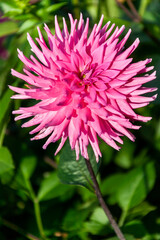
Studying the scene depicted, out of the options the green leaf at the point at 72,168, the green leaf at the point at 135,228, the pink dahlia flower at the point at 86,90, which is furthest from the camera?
the green leaf at the point at 135,228

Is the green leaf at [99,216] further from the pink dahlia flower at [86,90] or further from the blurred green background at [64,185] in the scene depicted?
the pink dahlia flower at [86,90]

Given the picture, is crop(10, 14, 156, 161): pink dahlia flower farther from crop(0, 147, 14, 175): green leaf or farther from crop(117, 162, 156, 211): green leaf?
crop(117, 162, 156, 211): green leaf

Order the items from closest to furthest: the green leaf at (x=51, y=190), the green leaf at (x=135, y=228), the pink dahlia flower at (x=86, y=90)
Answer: the pink dahlia flower at (x=86, y=90) < the green leaf at (x=135, y=228) < the green leaf at (x=51, y=190)

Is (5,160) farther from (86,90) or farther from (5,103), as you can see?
(86,90)

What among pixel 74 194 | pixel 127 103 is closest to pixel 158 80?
pixel 127 103

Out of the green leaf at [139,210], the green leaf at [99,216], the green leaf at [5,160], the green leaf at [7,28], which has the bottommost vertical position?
the green leaf at [139,210]

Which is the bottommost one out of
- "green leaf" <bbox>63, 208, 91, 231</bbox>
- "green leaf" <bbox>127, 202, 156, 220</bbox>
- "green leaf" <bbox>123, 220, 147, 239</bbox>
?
"green leaf" <bbox>123, 220, 147, 239</bbox>

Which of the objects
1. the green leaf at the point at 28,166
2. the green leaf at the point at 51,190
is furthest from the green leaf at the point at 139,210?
the green leaf at the point at 28,166

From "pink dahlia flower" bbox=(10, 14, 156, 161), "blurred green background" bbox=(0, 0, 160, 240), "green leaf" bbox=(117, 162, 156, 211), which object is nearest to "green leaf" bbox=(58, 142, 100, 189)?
"blurred green background" bbox=(0, 0, 160, 240)
